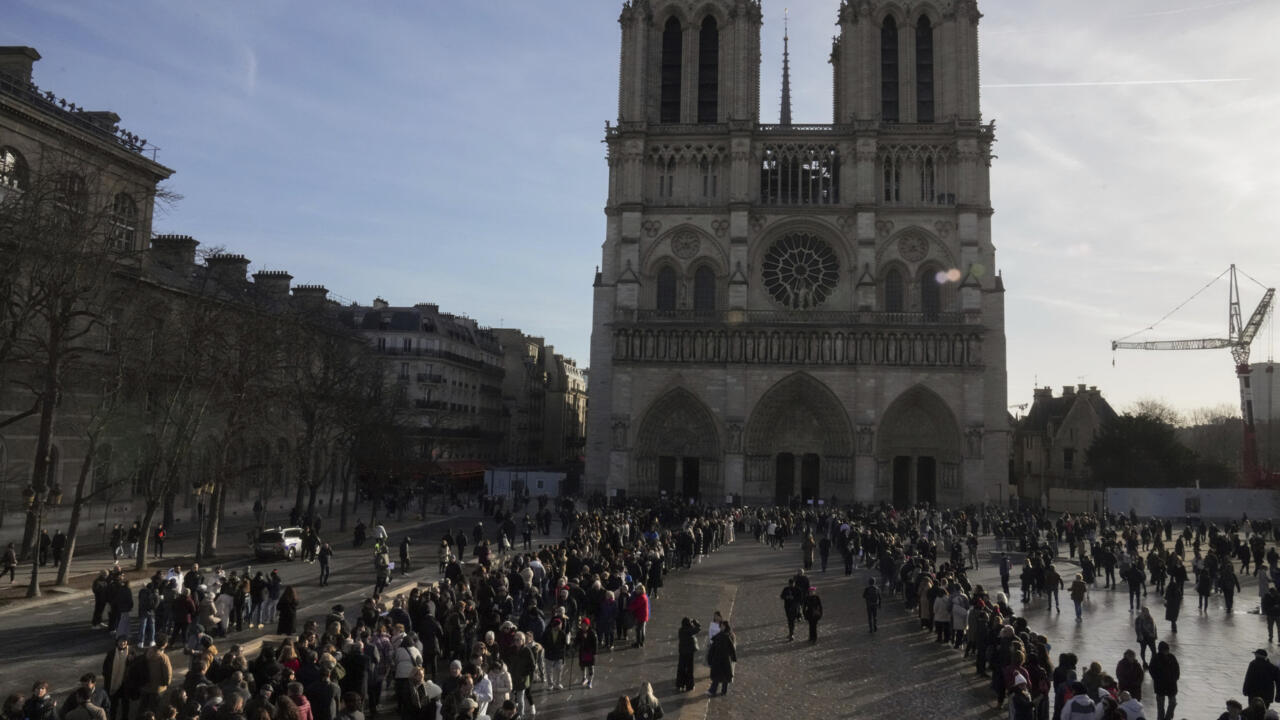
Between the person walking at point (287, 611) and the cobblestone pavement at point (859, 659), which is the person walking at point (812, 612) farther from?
the person walking at point (287, 611)

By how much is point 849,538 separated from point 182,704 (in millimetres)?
19919

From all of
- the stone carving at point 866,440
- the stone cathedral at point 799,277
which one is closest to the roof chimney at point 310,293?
the stone cathedral at point 799,277

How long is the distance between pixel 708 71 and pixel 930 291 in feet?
58.4

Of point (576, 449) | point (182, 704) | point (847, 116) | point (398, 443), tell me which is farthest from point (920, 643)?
point (576, 449)

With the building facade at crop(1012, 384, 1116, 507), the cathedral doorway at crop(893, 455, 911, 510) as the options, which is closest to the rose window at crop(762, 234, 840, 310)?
the cathedral doorway at crop(893, 455, 911, 510)

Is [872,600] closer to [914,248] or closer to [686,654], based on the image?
[686,654]

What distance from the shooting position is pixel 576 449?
291 ft

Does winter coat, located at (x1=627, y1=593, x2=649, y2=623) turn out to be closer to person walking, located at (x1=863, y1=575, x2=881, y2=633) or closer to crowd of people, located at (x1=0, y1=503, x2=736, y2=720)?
crowd of people, located at (x1=0, y1=503, x2=736, y2=720)

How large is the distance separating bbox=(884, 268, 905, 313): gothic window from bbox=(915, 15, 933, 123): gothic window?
887cm

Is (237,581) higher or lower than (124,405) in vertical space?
lower

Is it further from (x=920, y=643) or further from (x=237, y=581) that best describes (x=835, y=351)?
(x=237, y=581)

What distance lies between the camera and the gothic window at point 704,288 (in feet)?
159

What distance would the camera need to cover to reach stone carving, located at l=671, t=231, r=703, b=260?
48.0m

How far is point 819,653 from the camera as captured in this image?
14.6 metres
